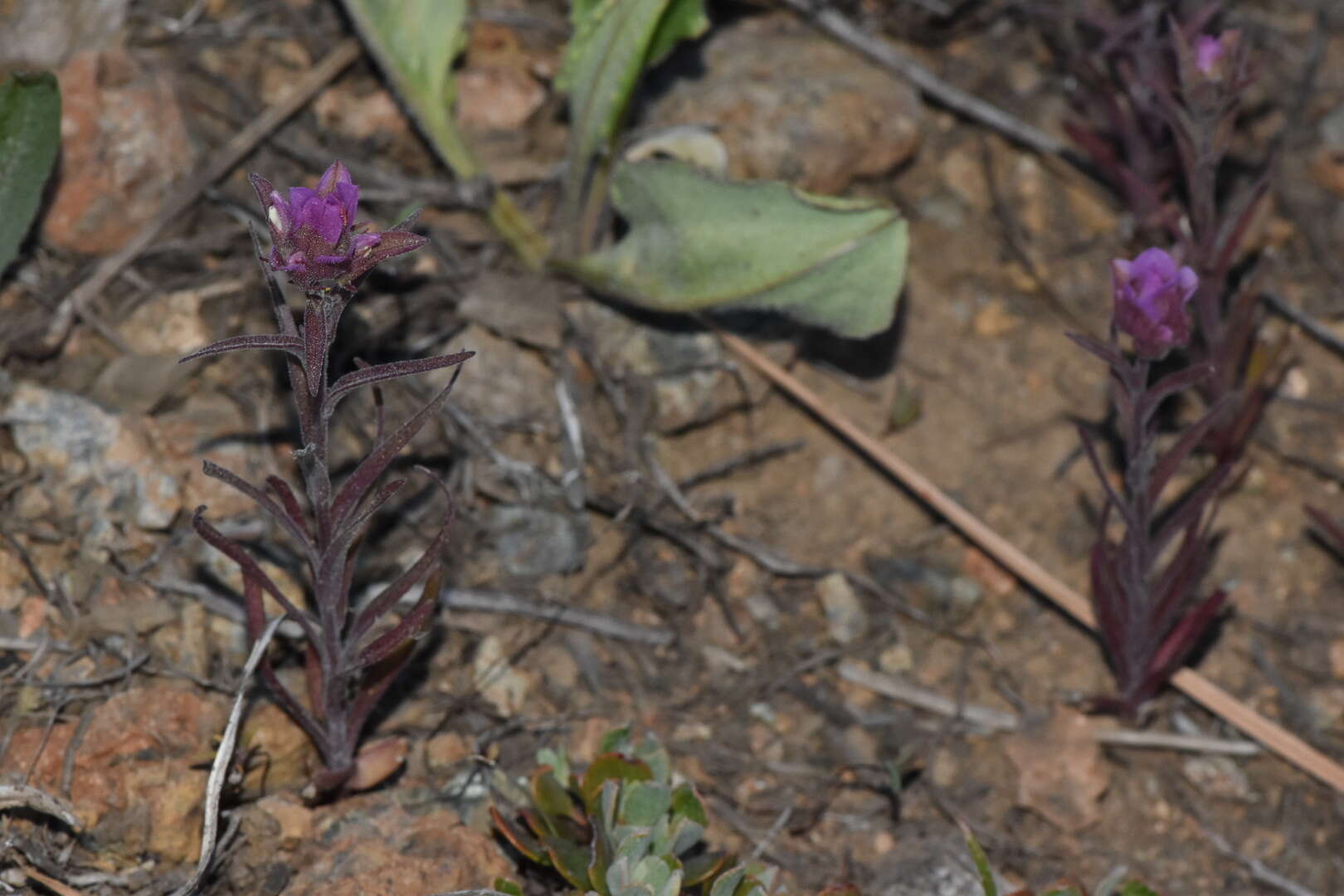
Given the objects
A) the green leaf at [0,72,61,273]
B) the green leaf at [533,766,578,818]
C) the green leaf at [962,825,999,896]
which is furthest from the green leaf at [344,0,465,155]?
the green leaf at [962,825,999,896]

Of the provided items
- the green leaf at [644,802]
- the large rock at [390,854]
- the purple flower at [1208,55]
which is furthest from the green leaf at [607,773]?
the purple flower at [1208,55]

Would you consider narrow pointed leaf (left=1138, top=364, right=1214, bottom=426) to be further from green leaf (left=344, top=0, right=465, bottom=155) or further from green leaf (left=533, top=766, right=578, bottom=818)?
green leaf (left=344, top=0, right=465, bottom=155)

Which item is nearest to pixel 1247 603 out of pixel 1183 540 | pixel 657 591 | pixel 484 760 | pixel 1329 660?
pixel 1329 660

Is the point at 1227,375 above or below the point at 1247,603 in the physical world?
above

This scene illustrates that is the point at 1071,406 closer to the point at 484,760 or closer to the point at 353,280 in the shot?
the point at 484,760

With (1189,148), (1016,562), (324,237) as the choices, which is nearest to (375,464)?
(324,237)

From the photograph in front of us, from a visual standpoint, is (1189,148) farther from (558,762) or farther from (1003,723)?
(558,762)

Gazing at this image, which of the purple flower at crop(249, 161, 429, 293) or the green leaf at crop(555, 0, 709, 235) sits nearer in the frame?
the purple flower at crop(249, 161, 429, 293)
